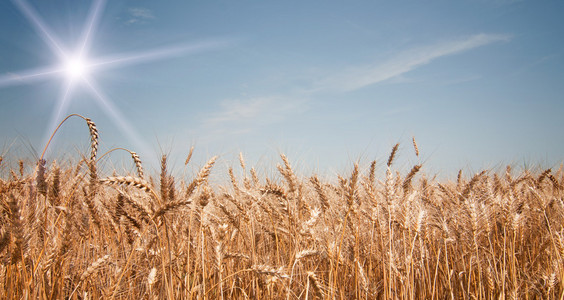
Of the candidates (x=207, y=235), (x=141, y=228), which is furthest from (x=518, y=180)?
(x=141, y=228)

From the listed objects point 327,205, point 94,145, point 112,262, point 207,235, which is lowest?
point 112,262

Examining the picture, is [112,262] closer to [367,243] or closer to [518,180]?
[367,243]

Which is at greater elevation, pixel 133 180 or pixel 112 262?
pixel 133 180

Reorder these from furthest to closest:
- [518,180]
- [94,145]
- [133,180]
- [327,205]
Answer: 1. [518,180]
2. [327,205]
3. [94,145]
4. [133,180]

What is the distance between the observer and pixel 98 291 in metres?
2.44

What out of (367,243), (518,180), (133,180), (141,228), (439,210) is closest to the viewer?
(133,180)

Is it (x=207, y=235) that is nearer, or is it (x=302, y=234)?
(x=302, y=234)

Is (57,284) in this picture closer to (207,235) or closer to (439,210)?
(207,235)

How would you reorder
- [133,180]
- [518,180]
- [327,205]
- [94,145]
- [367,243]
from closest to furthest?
1. [133,180]
2. [94,145]
3. [327,205]
4. [367,243]
5. [518,180]

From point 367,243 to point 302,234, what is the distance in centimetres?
120

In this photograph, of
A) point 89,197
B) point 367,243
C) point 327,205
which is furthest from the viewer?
point 367,243

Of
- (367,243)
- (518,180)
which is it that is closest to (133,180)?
(367,243)

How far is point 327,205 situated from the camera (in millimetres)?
2613

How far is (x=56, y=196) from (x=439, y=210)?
350 centimetres
